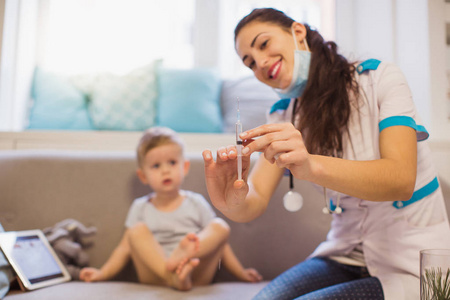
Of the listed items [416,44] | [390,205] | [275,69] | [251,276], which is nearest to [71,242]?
[251,276]

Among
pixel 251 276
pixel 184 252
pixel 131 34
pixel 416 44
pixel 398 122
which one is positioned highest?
pixel 131 34

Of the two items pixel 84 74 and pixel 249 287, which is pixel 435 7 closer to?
pixel 249 287

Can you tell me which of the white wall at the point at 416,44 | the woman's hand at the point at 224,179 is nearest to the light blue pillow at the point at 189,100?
the white wall at the point at 416,44

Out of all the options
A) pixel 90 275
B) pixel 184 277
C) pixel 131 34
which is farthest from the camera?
pixel 131 34

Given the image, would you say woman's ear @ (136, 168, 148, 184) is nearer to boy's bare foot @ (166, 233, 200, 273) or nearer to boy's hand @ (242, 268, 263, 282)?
boy's bare foot @ (166, 233, 200, 273)

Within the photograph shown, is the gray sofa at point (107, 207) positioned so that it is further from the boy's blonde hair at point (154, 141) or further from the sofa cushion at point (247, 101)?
the sofa cushion at point (247, 101)

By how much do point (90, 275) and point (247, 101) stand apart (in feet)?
3.77

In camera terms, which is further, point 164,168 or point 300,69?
point 164,168

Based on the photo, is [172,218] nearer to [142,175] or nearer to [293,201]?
[142,175]

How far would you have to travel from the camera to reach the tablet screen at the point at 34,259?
1221 millimetres

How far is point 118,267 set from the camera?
1.41 metres

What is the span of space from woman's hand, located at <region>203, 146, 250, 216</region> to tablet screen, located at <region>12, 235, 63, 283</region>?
2.47 ft

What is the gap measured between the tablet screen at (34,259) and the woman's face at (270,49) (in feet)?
3.10

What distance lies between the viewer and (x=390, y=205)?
947mm
